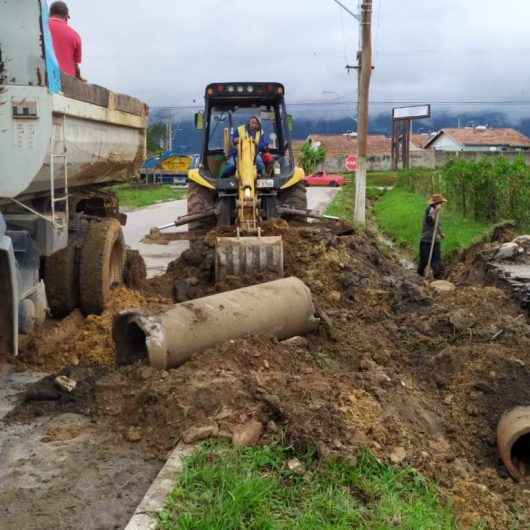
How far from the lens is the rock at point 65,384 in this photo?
578 centimetres

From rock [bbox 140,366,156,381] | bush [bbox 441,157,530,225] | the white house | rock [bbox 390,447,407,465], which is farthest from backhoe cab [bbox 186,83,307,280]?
the white house

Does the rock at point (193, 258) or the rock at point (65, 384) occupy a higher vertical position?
the rock at point (193, 258)

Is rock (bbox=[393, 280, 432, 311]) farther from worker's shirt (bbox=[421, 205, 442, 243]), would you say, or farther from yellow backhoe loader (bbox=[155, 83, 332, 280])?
worker's shirt (bbox=[421, 205, 442, 243])

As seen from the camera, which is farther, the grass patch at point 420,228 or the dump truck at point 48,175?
the grass patch at point 420,228

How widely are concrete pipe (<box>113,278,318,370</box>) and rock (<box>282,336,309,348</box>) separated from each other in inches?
2.5

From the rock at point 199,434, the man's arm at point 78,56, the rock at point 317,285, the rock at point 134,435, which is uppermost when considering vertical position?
the man's arm at point 78,56

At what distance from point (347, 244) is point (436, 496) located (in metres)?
6.07

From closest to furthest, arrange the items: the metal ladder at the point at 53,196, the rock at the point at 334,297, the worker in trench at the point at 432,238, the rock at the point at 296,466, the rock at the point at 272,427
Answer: the rock at the point at 296,466, the rock at the point at 272,427, the metal ladder at the point at 53,196, the rock at the point at 334,297, the worker in trench at the point at 432,238

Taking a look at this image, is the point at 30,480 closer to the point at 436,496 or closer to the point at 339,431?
the point at 339,431

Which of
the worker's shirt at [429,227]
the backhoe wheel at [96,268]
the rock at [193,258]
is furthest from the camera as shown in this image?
the worker's shirt at [429,227]

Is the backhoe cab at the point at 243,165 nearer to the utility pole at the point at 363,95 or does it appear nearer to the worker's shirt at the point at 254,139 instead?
the worker's shirt at the point at 254,139

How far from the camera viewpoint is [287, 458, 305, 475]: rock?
14.3ft

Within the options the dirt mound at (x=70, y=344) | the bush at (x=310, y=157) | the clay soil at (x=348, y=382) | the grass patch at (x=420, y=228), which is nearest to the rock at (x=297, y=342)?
the clay soil at (x=348, y=382)

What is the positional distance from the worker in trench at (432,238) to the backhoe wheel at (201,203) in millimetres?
4069
